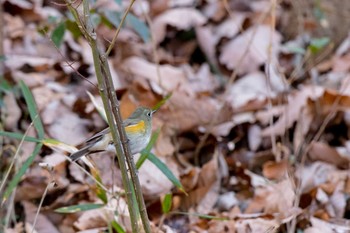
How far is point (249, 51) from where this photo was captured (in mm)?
4863

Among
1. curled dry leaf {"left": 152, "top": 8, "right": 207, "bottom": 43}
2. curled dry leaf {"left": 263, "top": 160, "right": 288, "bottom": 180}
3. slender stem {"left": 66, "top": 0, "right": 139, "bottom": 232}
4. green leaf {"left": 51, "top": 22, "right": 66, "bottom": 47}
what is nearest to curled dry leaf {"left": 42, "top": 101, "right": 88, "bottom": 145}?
green leaf {"left": 51, "top": 22, "right": 66, "bottom": 47}

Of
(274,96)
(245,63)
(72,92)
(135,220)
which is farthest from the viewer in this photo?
(245,63)

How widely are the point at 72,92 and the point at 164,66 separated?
2.20 ft

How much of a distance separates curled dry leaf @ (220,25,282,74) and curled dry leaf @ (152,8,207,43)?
0.31 metres

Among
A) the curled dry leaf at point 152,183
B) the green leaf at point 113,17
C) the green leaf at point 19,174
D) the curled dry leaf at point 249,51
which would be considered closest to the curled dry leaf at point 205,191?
the curled dry leaf at point 152,183

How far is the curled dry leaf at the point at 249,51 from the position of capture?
15.8 feet

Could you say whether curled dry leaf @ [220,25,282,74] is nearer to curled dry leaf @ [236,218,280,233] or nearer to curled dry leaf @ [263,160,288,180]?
curled dry leaf @ [263,160,288,180]

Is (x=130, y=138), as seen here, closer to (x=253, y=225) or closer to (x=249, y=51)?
(x=253, y=225)

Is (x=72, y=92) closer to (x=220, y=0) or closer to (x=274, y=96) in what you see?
(x=274, y=96)

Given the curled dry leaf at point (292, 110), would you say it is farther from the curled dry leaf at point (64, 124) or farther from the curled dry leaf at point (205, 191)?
→ the curled dry leaf at point (64, 124)

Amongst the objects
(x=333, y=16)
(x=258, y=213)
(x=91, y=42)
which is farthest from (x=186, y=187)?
(x=333, y=16)

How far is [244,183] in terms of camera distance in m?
3.52

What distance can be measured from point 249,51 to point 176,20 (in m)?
0.59

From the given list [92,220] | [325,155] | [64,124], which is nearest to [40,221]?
[92,220]
